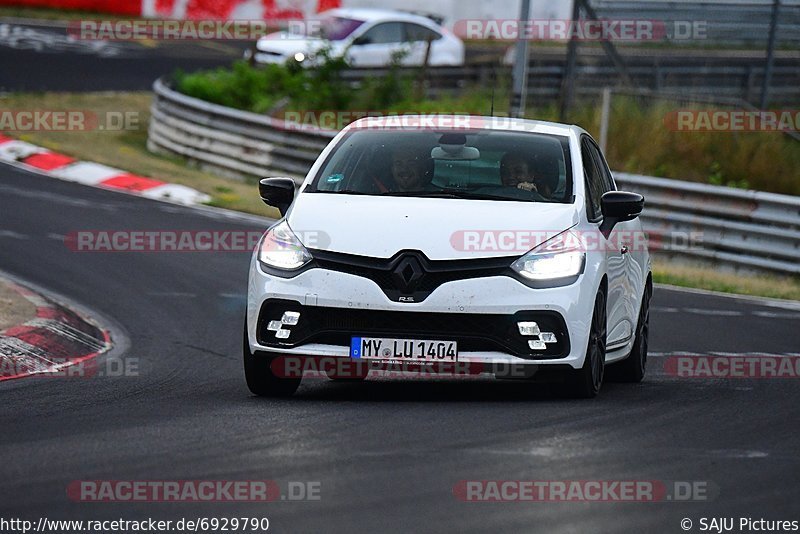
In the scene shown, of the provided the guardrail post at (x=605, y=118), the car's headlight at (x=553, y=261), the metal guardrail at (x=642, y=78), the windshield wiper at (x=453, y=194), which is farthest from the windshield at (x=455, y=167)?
the metal guardrail at (x=642, y=78)

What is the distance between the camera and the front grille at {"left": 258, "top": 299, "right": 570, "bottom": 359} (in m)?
8.38

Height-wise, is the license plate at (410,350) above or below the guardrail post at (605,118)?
above

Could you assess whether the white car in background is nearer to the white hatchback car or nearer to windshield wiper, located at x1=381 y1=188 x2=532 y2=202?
the white hatchback car

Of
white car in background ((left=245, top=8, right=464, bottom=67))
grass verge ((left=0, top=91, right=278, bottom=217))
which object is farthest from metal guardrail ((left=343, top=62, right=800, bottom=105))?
grass verge ((left=0, top=91, right=278, bottom=217))

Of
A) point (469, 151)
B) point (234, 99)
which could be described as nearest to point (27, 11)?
point (234, 99)

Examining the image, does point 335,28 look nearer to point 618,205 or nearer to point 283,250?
point 618,205

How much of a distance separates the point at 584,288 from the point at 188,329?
486 centimetres

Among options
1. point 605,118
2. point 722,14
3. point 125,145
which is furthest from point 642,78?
point 125,145

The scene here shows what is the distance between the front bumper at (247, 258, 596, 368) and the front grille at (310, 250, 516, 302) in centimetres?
4

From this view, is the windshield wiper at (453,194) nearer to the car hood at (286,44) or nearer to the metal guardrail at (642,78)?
the metal guardrail at (642,78)

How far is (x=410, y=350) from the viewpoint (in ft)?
27.5

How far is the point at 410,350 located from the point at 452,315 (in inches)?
11.5

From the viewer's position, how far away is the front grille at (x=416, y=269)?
8.36 meters

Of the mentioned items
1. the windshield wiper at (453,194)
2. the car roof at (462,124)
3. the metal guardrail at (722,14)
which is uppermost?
the car roof at (462,124)
